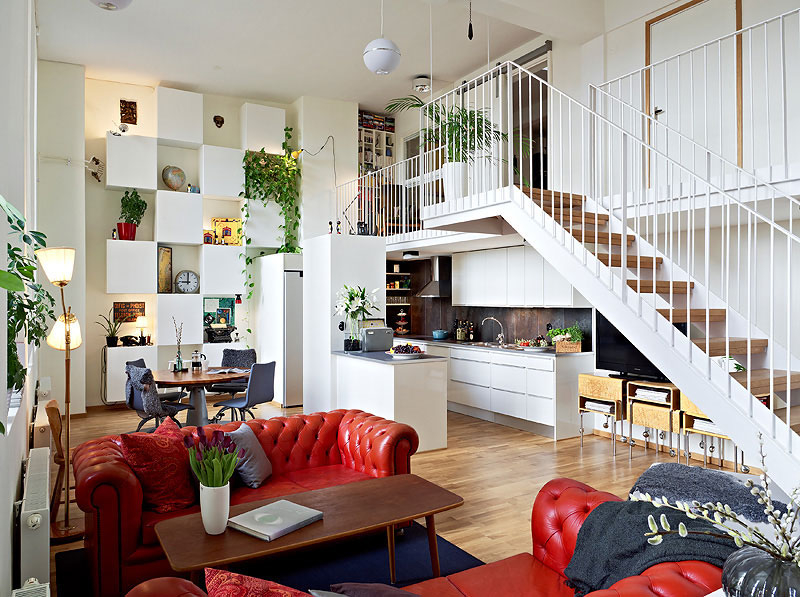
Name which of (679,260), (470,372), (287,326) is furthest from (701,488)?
(287,326)

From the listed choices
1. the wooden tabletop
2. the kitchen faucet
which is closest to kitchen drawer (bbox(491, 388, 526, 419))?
the kitchen faucet

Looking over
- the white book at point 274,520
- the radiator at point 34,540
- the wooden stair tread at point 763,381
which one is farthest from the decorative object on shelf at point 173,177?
the wooden stair tread at point 763,381

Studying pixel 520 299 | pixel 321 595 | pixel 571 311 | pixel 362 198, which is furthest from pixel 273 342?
pixel 321 595

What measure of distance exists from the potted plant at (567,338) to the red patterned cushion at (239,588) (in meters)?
5.44

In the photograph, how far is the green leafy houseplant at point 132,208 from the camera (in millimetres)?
8031

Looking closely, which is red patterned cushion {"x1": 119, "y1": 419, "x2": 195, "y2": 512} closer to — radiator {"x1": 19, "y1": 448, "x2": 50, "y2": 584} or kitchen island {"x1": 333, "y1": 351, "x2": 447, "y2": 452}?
radiator {"x1": 19, "y1": 448, "x2": 50, "y2": 584}

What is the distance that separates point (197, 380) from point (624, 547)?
4544 millimetres

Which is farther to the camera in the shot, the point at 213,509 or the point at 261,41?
the point at 261,41

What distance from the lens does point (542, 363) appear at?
641 cm

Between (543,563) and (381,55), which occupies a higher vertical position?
(381,55)

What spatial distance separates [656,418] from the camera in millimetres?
5414

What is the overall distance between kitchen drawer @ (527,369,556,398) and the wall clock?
5038 mm

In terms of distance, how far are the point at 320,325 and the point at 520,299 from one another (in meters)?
2.58

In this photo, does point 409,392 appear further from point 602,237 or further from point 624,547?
point 624,547
